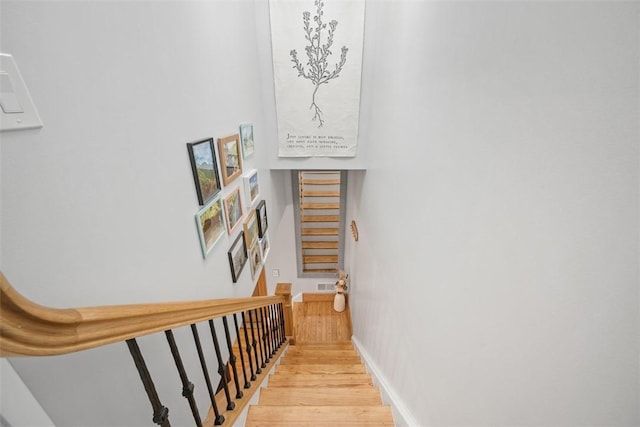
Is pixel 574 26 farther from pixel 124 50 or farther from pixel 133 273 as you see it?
pixel 133 273

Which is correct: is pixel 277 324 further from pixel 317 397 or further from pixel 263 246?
pixel 317 397

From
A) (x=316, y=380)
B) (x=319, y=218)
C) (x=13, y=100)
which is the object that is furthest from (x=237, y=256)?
(x=319, y=218)

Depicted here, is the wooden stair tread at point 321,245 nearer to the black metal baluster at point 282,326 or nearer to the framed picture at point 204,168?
the black metal baluster at point 282,326

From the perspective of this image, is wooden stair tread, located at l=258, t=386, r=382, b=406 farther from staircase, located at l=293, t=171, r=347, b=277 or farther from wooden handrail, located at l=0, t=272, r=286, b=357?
staircase, located at l=293, t=171, r=347, b=277

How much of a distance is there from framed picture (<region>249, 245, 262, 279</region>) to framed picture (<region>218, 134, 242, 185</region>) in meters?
0.75

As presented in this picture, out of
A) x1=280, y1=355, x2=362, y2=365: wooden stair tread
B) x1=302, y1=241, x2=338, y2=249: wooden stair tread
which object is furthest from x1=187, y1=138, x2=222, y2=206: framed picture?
x1=302, y1=241, x2=338, y2=249: wooden stair tread

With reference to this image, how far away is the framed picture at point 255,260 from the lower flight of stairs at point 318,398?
3.02 ft

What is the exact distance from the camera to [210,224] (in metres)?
1.40

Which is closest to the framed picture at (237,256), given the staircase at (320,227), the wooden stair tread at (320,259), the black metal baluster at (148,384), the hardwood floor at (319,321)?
the black metal baluster at (148,384)

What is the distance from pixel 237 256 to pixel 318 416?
1168mm

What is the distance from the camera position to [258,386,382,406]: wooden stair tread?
1.71m

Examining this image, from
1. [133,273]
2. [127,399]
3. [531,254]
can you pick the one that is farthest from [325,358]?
[531,254]

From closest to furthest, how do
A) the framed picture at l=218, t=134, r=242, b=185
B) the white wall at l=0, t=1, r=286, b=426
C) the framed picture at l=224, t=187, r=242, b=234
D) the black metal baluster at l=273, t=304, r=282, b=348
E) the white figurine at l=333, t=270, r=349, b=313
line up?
the white wall at l=0, t=1, r=286, b=426 → the framed picture at l=218, t=134, r=242, b=185 → the framed picture at l=224, t=187, r=242, b=234 → the black metal baluster at l=273, t=304, r=282, b=348 → the white figurine at l=333, t=270, r=349, b=313

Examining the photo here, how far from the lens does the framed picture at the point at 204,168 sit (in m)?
1.20
